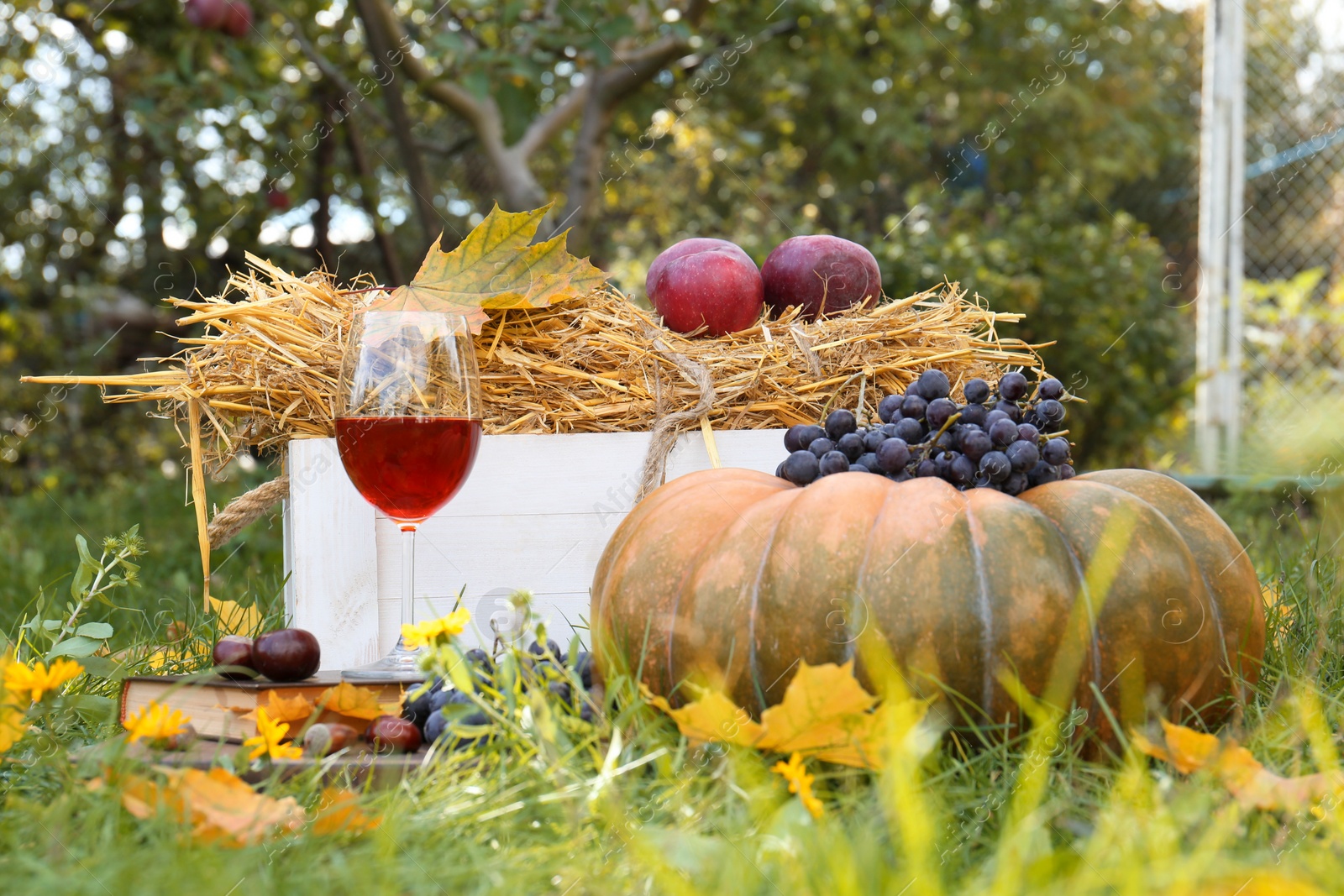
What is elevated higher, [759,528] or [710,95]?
[710,95]

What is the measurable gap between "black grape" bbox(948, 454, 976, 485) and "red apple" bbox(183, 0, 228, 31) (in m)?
3.73

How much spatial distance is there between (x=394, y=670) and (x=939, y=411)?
916mm

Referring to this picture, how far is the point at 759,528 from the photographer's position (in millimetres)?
1482

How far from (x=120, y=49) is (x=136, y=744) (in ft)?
20.3

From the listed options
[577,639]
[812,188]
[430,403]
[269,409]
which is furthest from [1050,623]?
[812,188]

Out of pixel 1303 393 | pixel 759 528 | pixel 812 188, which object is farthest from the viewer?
pixel 812 188

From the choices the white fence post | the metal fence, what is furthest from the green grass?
the white fence post

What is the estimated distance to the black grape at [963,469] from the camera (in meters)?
1.61

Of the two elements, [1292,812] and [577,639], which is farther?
[577,639]

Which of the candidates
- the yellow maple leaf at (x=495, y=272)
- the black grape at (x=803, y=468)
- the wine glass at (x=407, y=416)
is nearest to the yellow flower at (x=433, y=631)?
the wine glass at (x=407, y=416)

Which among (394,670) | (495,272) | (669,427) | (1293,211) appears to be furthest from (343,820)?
(1293,211)

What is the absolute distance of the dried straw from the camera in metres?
2.09

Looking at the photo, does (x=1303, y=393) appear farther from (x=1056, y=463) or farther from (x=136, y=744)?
(x=136, y=744)

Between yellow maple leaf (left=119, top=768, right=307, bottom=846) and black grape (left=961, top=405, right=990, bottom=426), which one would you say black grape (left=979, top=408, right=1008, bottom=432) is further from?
yellow maple leaf (left=119, top=768, right=307, bottom=846)
